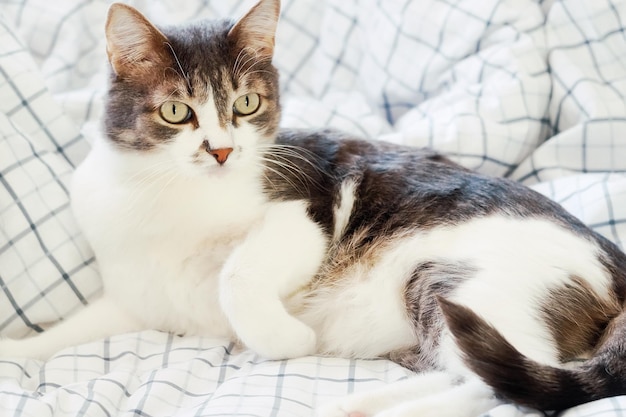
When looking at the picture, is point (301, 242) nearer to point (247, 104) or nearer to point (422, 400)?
point (247, 104)

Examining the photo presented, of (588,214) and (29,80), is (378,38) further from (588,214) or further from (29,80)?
(29,80)

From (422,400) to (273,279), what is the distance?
1.24ft

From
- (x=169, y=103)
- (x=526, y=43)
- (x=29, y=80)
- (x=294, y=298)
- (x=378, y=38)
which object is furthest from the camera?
(x=378, y=38)

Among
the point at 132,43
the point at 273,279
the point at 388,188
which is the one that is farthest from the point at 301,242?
the point at 132,43

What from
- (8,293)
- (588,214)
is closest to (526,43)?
(588,214)

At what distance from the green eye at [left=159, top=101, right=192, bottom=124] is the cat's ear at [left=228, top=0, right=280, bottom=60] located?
187 mm

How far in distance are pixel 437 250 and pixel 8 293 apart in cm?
93

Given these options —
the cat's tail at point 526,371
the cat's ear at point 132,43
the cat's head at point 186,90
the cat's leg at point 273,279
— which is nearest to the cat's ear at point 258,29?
the cat's head at point 186,90

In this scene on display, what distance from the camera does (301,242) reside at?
1412mm

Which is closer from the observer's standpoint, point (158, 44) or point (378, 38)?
point (158, 44)

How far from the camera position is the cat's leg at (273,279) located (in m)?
1.31

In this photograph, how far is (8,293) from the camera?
151 centimetres

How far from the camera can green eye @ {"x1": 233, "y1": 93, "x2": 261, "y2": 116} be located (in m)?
1.36

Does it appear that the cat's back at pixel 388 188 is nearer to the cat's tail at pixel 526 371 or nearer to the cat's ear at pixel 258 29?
the cat's ear at pixel 258 29
